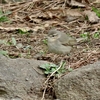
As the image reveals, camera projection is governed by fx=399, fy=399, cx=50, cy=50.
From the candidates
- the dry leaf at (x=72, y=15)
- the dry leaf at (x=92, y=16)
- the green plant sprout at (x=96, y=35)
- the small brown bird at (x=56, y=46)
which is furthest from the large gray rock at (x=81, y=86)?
the dry leaf at (x=72, y=15)

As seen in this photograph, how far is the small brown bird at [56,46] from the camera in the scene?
6.81m

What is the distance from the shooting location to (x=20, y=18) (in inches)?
363

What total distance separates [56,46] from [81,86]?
245 centimetres

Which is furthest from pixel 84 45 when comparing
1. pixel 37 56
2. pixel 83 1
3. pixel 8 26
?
pixel 83 1

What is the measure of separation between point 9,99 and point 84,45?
8.69ft

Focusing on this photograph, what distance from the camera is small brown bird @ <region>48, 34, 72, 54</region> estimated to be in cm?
681

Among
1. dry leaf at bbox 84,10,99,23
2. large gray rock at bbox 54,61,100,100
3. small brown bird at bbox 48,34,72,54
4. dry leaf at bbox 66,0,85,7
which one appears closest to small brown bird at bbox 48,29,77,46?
small brown bird at bbox 48,34,72,54

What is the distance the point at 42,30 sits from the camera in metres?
8.38

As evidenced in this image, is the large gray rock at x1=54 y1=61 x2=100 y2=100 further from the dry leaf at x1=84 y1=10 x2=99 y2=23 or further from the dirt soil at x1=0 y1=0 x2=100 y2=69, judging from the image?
the dry leaf at x1=84 y1=10 x2=99 y2=23

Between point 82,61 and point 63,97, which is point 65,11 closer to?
point 82,61

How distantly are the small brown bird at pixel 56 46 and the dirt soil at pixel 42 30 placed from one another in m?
0.10

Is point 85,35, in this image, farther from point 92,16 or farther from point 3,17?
point 3,17

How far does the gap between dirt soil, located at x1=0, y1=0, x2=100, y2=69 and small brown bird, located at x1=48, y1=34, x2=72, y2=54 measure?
0.34 feet

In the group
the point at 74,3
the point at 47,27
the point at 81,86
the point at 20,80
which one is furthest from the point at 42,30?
the point at 81,86
